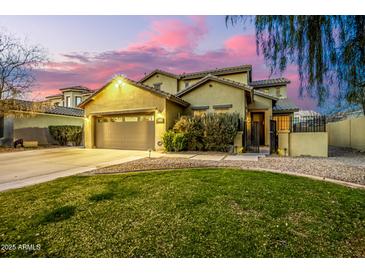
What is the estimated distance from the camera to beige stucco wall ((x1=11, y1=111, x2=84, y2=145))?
54.3ft

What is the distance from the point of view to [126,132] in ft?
45.7

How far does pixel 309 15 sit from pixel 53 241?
16.5 feet

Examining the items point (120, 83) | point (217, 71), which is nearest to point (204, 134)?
point (120, 83)

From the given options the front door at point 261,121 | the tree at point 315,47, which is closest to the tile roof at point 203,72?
the front door at point 261,121

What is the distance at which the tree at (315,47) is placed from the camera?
318 cm

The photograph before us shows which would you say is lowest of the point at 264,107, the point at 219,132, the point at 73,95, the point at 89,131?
the point at 219,132

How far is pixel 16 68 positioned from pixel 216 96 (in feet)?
51.3

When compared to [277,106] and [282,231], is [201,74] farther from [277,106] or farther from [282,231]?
[282,231]

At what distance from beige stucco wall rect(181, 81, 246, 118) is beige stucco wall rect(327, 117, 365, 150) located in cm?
732

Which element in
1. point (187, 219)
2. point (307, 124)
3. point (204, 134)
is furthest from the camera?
point (204, 134)

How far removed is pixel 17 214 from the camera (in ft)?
10.3

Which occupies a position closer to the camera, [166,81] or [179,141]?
[179,141]

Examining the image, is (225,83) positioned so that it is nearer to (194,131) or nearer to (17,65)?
(194,131)
